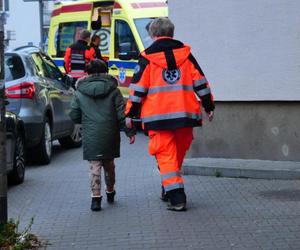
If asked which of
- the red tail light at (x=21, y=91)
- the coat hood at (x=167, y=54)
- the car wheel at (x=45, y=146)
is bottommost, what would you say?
the car wheel at (x=45, y=146)

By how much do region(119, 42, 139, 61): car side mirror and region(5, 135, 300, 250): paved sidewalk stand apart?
500 cm

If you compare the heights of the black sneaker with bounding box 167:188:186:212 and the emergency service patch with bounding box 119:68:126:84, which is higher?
the emergency service patch with bounding box 119:68:126:84

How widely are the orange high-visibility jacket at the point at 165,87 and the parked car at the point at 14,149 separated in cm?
222

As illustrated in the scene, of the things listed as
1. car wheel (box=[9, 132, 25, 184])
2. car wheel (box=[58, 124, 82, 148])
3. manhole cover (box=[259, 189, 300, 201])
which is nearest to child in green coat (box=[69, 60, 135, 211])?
manhole cover (box=[259, 189, 300, 201])

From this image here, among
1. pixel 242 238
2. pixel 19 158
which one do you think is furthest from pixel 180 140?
pixel 19 158

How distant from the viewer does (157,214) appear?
7.25 meters

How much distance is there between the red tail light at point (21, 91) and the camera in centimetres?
1027

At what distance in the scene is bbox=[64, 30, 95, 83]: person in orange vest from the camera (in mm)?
14570

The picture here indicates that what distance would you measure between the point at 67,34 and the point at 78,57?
268 centimetres

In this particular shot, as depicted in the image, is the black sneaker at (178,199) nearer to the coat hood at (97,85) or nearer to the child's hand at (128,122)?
the child's hand at (128,122)

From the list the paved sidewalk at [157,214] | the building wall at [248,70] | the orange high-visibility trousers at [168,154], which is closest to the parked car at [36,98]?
the paved sidewalk at [157,214]

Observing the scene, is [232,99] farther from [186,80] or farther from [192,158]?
[186,80]

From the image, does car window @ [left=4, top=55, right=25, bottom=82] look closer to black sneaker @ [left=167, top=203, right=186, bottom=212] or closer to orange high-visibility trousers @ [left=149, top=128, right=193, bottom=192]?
orange high-visibility trousers @ [left=149, top=128, right=193, bottom=192]

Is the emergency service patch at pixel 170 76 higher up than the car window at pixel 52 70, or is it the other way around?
the emergency service patch at pixel 170 76
